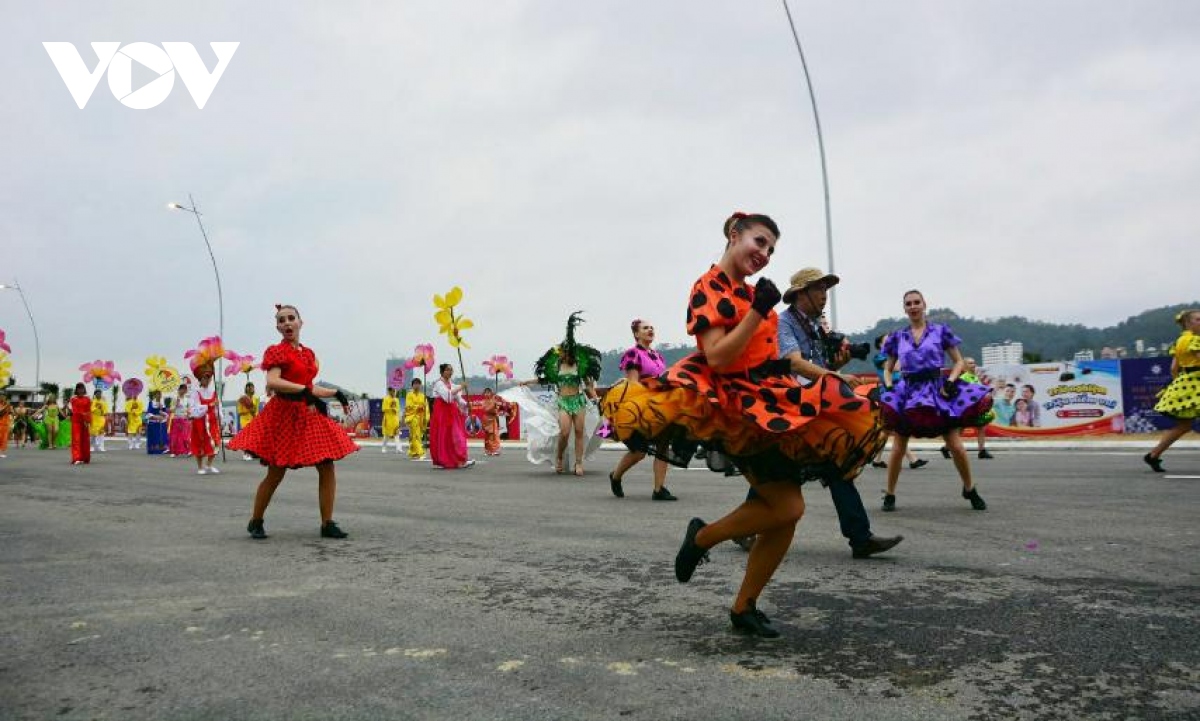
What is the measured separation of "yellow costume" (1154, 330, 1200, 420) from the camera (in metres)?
9.82

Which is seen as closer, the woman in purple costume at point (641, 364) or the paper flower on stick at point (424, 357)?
the woman in purple costume at point (641, 364)

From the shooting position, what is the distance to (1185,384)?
9.94 m

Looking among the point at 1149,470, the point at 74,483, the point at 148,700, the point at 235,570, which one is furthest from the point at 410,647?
the point at 74,483

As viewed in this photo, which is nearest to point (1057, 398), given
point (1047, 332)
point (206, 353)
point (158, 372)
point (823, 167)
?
point (823, 167)

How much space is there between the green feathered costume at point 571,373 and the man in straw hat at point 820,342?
8.01 metres

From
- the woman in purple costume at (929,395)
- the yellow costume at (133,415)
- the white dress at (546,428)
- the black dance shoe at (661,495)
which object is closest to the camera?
the woman in purple costume at (929,395)

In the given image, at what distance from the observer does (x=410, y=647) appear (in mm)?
3473

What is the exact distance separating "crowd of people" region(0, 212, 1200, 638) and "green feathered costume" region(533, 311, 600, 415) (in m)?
0.03

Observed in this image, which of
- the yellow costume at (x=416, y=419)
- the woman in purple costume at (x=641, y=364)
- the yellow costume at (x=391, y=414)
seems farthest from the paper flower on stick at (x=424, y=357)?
the woman in purple costume at (x=641, y=364)

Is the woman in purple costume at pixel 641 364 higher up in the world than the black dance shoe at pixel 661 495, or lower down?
higher up

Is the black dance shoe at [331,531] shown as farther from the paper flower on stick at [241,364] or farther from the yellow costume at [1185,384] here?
the paper flower on stick at [241,364]

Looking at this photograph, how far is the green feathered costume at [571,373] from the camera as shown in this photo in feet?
43.3

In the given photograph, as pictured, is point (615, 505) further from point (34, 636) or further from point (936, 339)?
point (34, 636)

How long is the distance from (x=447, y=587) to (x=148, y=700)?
1.92 m
